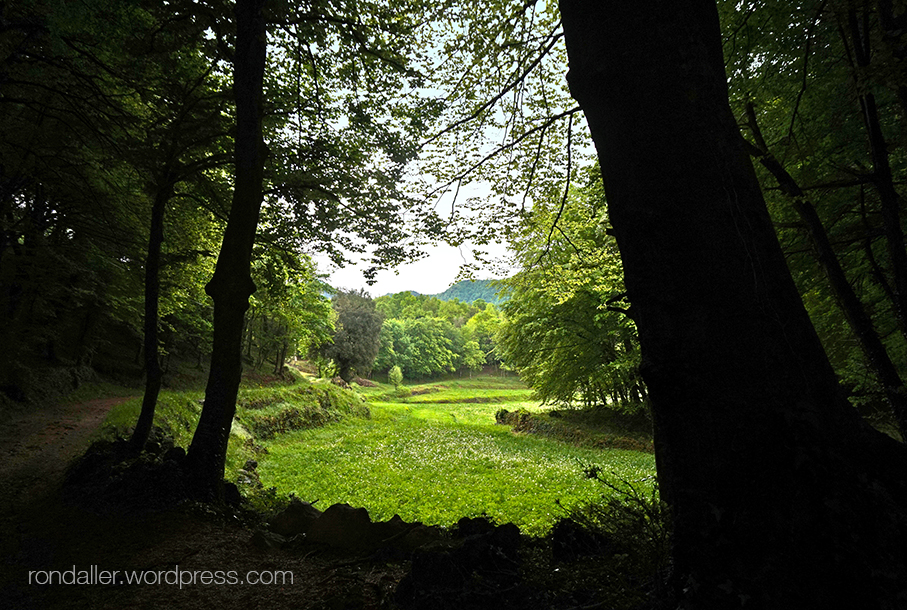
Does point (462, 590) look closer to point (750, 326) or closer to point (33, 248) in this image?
point (750, 326)

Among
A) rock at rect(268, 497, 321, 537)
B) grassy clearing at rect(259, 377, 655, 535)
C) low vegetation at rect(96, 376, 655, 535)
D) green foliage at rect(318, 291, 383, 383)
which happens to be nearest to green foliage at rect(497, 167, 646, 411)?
low vegetation at rect(96, 376, 655, 535)

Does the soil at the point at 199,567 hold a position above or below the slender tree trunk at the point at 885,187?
below

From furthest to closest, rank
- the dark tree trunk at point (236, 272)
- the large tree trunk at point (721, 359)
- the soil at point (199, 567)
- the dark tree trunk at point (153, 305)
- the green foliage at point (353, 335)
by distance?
the green foliage at point (353, 335) < the dark tree trunk at point (153, 305) < the dark tree trunk at point (236, 272) < the soil at point (199, 567) < the large tree trunk at point (721, 359)

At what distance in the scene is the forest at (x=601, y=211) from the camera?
5.73 ft

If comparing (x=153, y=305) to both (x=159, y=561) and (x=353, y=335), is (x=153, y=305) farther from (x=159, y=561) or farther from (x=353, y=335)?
(x=353, y=335)

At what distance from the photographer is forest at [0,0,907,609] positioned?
1.75 meters

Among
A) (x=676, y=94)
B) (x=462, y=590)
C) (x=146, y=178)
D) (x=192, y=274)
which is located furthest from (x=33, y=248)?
(x=676, y=94)

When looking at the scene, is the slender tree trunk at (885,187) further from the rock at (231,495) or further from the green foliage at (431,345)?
the green foliage at (431,345)

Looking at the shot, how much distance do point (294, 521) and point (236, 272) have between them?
12.6 feet

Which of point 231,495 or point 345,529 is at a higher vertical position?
point 345,529

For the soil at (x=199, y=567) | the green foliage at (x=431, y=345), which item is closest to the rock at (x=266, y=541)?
the soil at (x=199, y=567)

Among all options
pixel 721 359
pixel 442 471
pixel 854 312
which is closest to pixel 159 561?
pixel 721 359

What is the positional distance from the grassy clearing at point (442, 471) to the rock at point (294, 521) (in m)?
3.35

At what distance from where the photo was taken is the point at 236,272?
6.09 m
